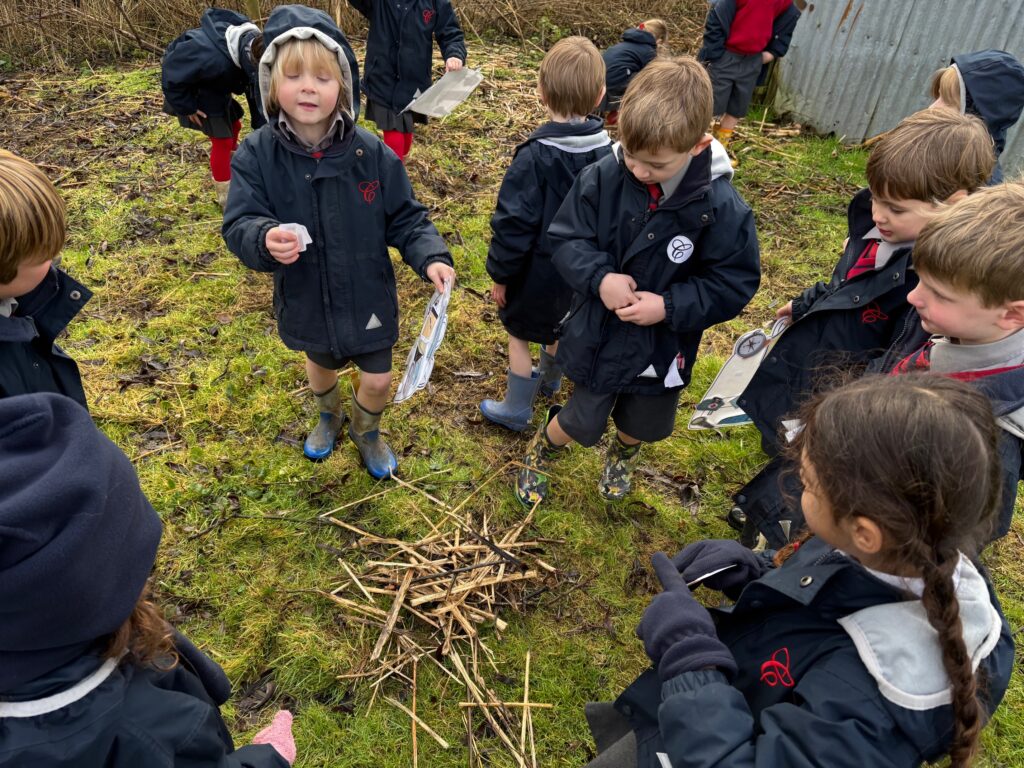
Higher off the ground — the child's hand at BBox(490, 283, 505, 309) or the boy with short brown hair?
the boy with short brown hair

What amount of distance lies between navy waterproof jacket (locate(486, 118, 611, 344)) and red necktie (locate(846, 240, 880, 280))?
1322 millimetres

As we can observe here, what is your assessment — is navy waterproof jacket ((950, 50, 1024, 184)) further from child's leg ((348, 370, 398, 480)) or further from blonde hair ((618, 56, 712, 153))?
child's leg ((348, 370, 398, 480))

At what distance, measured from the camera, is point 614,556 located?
3631 millimetres

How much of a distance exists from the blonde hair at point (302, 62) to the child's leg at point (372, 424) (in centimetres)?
132

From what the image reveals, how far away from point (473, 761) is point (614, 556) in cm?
127

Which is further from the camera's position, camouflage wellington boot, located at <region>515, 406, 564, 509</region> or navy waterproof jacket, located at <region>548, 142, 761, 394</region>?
camouflage wellington boot, located at <region>515, 406, 564, 509</region>

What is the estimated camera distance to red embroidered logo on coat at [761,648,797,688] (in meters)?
1.57

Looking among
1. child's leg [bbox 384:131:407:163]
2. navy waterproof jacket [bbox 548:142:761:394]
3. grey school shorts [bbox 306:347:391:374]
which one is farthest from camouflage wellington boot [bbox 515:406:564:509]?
child's leg [bbox 384:131:407:163]

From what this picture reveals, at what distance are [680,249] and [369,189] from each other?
1.41 m

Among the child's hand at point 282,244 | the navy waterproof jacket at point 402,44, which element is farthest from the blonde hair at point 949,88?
the navy waterproof jacket at point 402,44

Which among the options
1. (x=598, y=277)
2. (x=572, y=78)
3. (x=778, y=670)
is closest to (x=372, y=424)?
(x=598, y=277)

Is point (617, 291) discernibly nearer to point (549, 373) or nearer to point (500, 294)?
point (500, 294)

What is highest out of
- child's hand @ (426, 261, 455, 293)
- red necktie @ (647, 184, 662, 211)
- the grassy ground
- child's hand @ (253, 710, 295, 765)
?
red necktie @ (647, 184, 662, 211)

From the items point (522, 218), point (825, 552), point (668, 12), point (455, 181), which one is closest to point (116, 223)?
point (455, 181)
